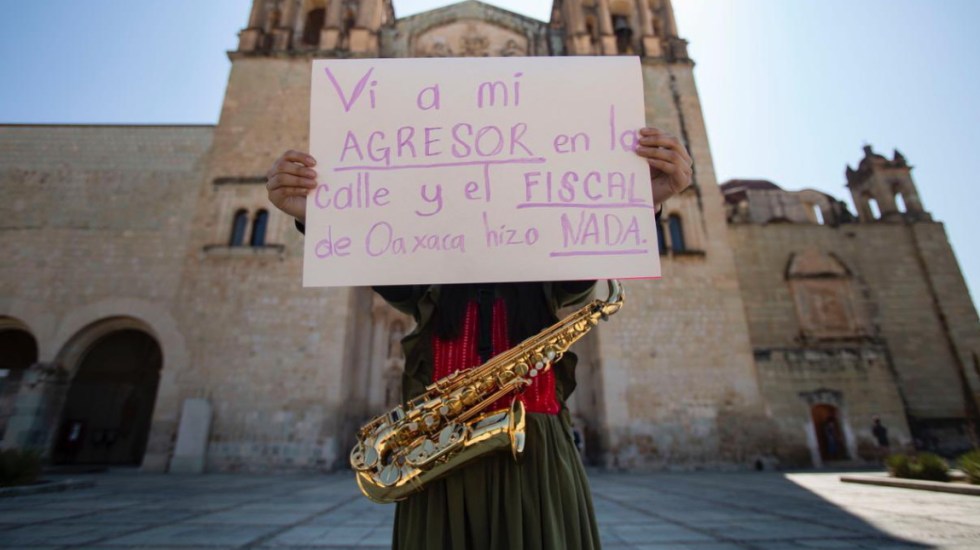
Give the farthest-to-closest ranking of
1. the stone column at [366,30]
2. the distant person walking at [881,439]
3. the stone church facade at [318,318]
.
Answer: the stone column at [366,30] < the distant person walking at [881,439] < the stone church facade at [318,318]

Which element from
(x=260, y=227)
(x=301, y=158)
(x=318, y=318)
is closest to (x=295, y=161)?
(x=301, y=158)

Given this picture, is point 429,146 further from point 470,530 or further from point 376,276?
point 470,530

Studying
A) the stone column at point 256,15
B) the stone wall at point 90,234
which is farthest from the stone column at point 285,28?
the stone wall at point 90,234

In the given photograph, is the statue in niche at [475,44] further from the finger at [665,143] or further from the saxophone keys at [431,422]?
the saxophone keys at [431,422]

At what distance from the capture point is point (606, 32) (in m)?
15.9

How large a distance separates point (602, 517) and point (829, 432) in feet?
37.9

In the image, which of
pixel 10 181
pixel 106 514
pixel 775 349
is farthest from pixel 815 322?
pixel 10 181

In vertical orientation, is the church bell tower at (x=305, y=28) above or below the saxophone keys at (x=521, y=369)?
above

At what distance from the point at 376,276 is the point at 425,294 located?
22 cm

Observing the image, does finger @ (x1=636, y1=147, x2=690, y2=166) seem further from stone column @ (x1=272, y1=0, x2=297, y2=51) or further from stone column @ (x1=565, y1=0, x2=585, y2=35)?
stone column @ (x1=272, y1=0, x2=297, y2=51)

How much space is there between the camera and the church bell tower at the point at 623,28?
15.8m

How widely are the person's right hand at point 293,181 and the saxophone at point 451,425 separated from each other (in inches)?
37.7

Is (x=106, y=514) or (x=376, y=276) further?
(x=106, y=514)

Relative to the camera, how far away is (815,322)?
46.8ft
